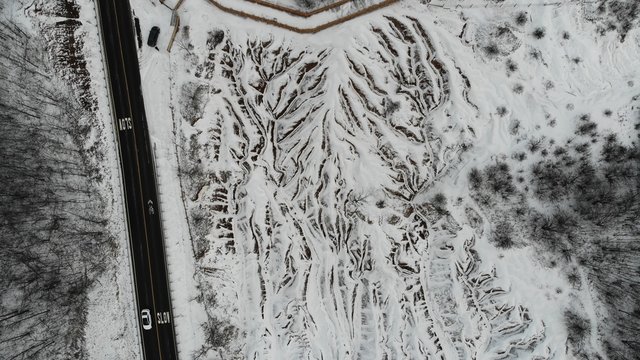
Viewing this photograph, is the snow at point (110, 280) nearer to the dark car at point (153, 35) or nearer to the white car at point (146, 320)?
the white car at point (146, 320)

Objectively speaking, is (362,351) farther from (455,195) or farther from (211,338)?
(455,195)

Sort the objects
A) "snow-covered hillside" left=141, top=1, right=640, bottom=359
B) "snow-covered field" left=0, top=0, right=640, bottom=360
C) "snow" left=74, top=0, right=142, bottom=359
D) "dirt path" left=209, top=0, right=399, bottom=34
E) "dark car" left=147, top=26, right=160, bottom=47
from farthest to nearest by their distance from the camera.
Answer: "dirt path" left=209, top=0, right=399, bottom=34 < "dark car" left=147, top=26, right=160, bottom=47 < "snow-covered hillside" left=141, top=1, right=640, bottom=359 < "snow-covered field" left=0, top=0, right=640, bottom=360 < "snow" left=74, top=0, right=142, bottom=359

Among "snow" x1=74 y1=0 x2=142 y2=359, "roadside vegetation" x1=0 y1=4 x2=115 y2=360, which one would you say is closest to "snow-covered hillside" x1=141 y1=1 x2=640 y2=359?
"snow" x1=74 y1=0 x2=142 y2=359

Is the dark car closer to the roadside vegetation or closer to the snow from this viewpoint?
the snow

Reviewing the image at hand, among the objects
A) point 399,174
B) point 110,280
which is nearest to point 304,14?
point 399,174

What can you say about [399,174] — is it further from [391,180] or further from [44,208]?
[44,208]
